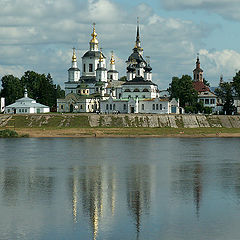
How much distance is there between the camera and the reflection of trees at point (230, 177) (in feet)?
157

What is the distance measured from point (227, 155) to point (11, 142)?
36.9 metres

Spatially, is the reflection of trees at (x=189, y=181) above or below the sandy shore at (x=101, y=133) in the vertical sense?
below

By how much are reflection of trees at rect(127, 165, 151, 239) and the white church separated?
261 ft

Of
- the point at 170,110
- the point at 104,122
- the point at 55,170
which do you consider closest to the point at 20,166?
the point at 55,170

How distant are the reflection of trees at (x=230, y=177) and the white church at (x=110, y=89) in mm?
77038

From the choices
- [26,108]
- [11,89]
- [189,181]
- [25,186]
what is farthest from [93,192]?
[11,89]

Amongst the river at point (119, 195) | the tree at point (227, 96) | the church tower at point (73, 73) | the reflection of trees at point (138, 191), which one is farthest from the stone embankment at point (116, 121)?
the reflection of trees at point (138, 191)

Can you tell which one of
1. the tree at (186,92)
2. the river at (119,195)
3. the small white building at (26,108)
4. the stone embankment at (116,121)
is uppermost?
the tree at (186,92)

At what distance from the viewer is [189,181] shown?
52344 mm

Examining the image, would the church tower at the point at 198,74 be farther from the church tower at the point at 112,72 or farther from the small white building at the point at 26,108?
the small white building at the point at 26,108

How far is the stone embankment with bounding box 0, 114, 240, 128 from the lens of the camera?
125m

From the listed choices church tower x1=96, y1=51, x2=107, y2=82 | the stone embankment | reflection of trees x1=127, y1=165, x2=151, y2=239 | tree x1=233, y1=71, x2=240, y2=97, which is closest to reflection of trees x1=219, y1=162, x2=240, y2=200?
reflection of trees x1=127, y1=165, x2=151, y2=239

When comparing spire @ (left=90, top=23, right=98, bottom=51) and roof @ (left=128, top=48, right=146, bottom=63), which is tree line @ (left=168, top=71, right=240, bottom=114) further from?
spire @ (left=90, top=23, right=98, bottom=51)

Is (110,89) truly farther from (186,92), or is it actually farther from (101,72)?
(186,92)
